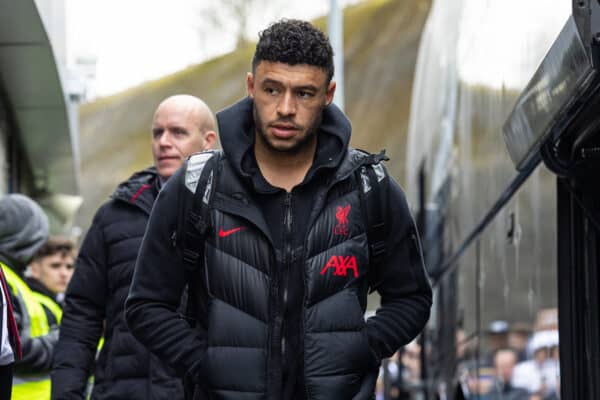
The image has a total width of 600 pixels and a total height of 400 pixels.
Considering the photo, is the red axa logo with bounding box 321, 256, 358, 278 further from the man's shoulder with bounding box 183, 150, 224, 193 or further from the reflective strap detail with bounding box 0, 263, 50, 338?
the reflective strap detail with bounding box 0, 263, 50, 338

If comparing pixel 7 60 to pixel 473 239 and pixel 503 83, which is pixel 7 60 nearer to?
pixel 473 239

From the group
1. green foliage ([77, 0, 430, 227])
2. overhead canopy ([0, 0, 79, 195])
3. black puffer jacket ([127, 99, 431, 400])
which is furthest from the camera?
green foliage ([77, 0, 430, 227])

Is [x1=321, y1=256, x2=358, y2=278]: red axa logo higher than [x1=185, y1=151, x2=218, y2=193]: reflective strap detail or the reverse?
the reverse

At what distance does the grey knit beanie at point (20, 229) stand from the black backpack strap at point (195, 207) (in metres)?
2.36

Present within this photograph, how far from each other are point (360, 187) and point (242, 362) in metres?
0.51

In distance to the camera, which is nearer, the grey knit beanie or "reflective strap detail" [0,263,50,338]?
"reflective strap detail" [0,263,50,338]

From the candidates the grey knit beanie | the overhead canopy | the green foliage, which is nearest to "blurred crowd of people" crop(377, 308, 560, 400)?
the grey knit beanie

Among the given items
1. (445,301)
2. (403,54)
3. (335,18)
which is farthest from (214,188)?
(403,54)

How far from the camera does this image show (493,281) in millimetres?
6453

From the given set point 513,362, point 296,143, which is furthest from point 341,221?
point 513,362

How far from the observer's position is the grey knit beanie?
5.79 metres

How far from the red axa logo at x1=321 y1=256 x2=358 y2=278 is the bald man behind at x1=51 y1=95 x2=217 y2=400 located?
1.54 m

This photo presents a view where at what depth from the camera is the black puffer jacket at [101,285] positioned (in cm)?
492

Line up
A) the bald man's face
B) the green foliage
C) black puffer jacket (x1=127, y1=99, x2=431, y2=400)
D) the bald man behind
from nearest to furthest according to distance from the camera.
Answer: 1. black puffer jacket (x1=127, y1=99, x2=431, y2=400)
2. the bald man behind
3. the bald man's face
4. the green foliage
